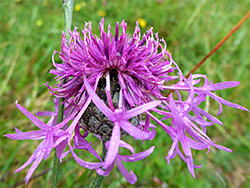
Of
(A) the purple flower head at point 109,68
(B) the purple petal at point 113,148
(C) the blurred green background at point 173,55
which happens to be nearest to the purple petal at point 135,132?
(B) the purple petal at point 113,148

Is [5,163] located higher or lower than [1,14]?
lower

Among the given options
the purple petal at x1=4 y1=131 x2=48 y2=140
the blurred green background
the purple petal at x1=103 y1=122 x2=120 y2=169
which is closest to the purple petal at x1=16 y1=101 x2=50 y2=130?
the purple petal at x1=4 y1=131 x2=48 y2=140

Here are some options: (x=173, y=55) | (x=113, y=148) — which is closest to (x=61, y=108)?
(x=113, y=148)

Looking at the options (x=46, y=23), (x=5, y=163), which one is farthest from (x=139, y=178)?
(x=46, y=23)

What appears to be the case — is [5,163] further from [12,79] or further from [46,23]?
[46,23]

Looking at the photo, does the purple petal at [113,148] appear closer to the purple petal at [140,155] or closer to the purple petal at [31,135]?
the purple petal at [140,155]

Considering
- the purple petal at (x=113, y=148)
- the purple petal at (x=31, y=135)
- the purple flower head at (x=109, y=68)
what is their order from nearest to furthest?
the purple petal at (x=113, y=148)
the purple petal at (x=31, y=135)
the purple flower head at (x=109, y=68)

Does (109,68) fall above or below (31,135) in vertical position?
above

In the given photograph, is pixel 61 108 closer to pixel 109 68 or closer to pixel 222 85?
pixel 109 68
